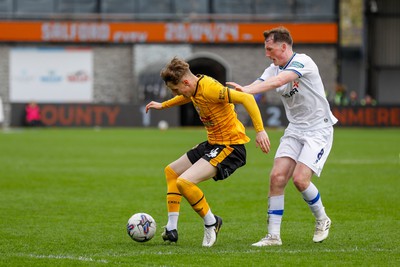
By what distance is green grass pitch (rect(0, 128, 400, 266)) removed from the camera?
9195 millimetres

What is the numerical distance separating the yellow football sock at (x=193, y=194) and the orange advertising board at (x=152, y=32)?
41.1m

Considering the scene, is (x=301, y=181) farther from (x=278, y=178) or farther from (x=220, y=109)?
(x=220, y=109)

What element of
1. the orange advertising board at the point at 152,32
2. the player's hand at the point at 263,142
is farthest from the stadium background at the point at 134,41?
the player's hand at the point at 263,142

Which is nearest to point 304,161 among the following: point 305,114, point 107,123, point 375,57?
point 305,114

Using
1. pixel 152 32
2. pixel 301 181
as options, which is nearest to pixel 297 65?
pixel 301 181

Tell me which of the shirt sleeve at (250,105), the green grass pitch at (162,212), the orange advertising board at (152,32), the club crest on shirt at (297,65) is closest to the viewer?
the green grass pitch at (162,212)

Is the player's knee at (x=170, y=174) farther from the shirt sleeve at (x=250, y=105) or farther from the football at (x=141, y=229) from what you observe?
the shirt sleeve at (x=250, y=105)

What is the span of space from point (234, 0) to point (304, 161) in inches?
1653

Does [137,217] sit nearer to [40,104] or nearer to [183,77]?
[183,77]

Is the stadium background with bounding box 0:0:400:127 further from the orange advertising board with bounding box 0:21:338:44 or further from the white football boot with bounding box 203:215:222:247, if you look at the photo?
the white football boot with bounding box 203:215:222:247

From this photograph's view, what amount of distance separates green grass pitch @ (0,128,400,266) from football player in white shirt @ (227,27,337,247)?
14.6 inches

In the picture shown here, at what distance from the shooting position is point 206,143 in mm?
10383

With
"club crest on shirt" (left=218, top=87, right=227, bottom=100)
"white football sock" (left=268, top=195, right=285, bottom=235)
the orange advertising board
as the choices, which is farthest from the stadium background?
"club crest on shirt" (left=218, top=87, right=227, bottom=100)

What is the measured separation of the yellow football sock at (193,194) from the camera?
391 inches
